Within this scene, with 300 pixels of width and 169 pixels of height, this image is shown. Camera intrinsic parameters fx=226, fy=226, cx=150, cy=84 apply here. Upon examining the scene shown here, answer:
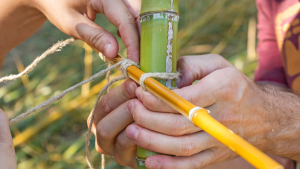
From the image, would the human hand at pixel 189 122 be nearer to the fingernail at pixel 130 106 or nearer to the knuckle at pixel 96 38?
the fingernail at pixel 130 106

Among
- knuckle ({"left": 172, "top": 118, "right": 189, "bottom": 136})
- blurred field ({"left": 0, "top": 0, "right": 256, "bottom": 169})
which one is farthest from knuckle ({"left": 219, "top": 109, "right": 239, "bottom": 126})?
blurred field ({"left": 0, "top": 0, "right": 256, "bottom": 169})

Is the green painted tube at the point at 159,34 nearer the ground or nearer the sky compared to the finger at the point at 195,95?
nearer the sky

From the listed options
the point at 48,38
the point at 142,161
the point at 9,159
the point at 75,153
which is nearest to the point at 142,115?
the point at 142,161

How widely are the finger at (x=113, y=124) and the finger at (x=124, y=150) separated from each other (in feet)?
0.06

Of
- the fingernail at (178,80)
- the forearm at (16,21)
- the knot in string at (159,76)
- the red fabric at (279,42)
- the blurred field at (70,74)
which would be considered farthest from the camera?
the blurred field at (70,74)

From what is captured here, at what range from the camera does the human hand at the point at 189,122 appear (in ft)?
1.60

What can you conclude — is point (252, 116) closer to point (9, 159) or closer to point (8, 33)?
point (9, 159)

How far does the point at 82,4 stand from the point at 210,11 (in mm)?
1824

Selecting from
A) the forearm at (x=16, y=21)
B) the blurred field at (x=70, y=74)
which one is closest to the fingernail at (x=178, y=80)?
the forearm at (x=16, y=21)

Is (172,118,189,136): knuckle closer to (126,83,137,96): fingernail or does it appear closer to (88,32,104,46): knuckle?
(126,83,137,96): fingernail

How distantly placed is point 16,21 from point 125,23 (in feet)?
1.38

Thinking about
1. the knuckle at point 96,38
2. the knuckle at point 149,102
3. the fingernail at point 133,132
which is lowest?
the fingernail at point 133,132

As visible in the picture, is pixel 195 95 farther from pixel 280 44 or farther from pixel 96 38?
pixel 280 44

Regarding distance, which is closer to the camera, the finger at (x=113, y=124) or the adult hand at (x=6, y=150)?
the adult hand at (x=6, y=150)
